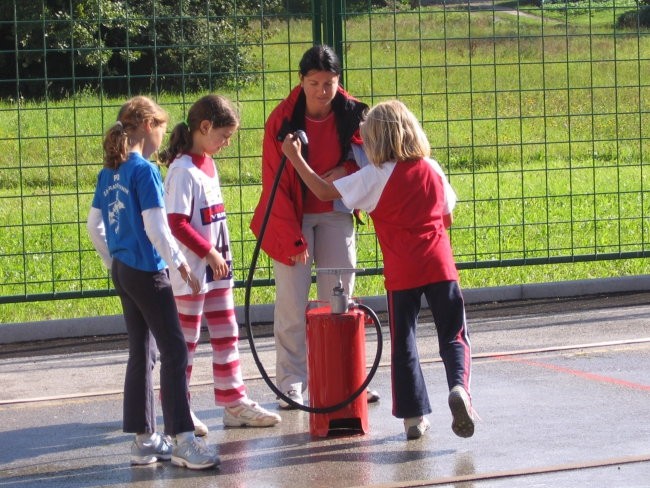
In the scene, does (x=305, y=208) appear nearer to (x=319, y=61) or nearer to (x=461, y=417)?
(x=319, y=61)

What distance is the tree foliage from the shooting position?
8625mm

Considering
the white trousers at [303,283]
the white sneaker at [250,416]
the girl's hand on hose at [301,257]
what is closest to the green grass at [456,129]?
the white trousers at [303,283]

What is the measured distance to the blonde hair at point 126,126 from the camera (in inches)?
217

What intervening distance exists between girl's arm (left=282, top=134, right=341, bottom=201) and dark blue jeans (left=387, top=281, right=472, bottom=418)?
2.07 ft

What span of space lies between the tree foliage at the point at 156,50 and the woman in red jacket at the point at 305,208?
7.39 feet

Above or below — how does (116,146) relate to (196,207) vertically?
above

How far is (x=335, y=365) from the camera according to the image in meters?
6.06

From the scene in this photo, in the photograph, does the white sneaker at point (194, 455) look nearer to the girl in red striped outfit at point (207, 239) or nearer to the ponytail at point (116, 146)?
the girl in red striped outfit at point (207, 239)

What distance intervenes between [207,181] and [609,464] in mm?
2336

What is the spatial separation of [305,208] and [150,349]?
1289 millimetres

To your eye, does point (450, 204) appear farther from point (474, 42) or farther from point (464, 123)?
point (464, 123)

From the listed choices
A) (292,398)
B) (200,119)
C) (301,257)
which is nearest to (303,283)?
(301,257)

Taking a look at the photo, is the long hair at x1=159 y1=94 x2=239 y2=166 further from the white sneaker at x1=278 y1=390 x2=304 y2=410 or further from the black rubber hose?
the white sneaker at x1=278 y1=390 x2=304 y2=410

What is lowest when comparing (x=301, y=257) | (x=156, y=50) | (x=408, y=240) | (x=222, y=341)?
(x=222, y=341)
